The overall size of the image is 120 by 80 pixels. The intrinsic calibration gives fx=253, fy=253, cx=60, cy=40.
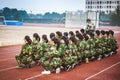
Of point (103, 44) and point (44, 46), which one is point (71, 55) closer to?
point (44, 46)

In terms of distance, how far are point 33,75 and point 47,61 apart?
1.88ft

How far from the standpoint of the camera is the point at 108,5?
336 feet

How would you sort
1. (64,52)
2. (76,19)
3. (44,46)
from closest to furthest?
(64,52) → (44,46) → (76,19)

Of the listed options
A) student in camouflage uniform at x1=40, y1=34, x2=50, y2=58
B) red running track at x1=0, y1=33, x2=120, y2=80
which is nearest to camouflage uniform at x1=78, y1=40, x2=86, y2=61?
red running track at x1=0, y1=33, x2=120, y2=80

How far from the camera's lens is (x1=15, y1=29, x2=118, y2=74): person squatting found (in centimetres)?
748

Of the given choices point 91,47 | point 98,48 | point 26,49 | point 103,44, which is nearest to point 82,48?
point 91,47

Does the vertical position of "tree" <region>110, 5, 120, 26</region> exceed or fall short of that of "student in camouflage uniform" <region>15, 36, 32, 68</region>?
it falls short

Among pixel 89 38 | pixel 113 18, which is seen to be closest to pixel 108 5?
pixel 113 18

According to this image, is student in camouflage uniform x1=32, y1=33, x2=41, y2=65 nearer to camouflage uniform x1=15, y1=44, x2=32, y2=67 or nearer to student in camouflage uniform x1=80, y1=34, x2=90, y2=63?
camouflage uniform x1=15, y1=44, x2=32, y2=67

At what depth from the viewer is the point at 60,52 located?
7.63m

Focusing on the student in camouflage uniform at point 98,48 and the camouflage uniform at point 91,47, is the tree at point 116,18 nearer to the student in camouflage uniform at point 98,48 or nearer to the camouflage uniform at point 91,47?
the student in camouflage uniform at point 98,48

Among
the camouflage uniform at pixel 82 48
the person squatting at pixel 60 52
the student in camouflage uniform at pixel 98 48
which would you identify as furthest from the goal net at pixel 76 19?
the camouflage uniform at pixel 82 48

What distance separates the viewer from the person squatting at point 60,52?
24.5 ft

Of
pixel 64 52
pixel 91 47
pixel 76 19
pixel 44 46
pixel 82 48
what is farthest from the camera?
pixel 76 19
